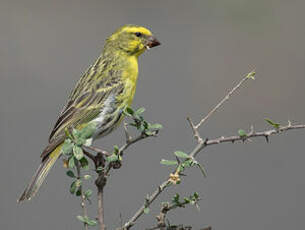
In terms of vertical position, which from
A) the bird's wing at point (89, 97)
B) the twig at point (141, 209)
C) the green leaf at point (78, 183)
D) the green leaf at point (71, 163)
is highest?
the bird's wing at point (89, 97)

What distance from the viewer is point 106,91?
3869 millimetres

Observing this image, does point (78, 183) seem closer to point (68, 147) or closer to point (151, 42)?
point (68, 147)

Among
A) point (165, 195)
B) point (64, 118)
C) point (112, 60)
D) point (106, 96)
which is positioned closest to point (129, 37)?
point (112, 60)

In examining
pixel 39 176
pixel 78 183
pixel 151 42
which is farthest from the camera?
pixel 151 42

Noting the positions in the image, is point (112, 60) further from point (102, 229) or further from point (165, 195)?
point (102, 229)

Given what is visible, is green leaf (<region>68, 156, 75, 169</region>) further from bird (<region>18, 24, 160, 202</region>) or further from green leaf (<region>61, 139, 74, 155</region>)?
bird (<region>18, 24, 160, 202</region>)

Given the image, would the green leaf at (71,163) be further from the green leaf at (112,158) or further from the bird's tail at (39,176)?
the bird's tail at (39,176)

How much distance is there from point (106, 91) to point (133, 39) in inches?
21.3

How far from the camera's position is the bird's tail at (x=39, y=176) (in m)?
2.91

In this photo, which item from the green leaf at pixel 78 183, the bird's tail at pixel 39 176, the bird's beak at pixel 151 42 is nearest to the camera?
the green leaf at pixel 78 183

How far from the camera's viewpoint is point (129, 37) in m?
4.19

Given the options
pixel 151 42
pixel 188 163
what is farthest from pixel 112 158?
pixel 151 42

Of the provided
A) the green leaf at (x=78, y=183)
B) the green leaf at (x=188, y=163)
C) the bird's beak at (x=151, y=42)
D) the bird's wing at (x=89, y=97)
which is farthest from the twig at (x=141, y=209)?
the bird's beak at (x=151, y=42)

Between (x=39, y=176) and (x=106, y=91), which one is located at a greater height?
(x=106, y=91)
